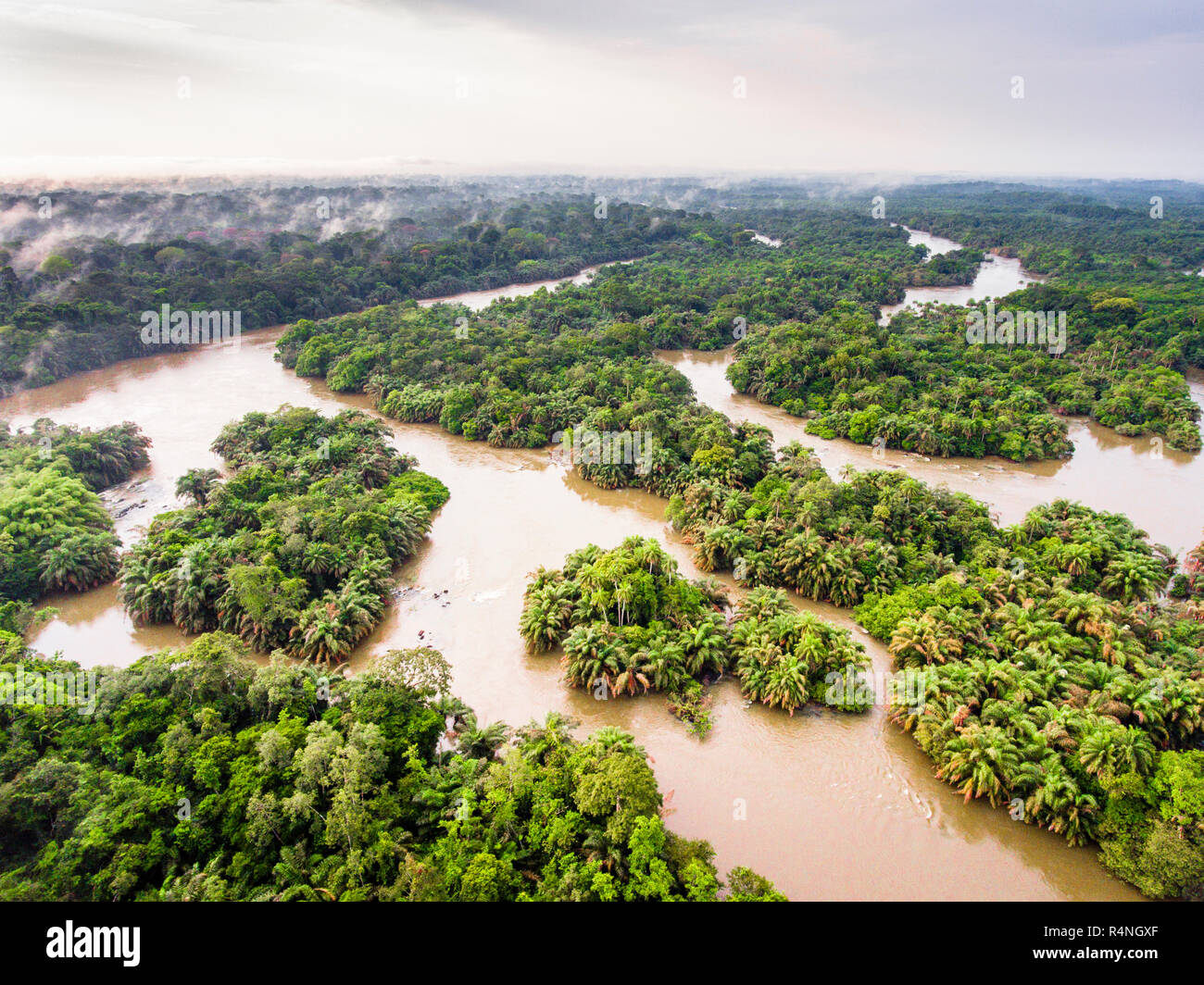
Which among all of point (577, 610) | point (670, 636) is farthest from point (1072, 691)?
point (577, 610)

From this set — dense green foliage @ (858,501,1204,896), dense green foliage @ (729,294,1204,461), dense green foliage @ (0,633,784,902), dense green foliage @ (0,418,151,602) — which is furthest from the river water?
dense green foliage @ (0,633,784,902)

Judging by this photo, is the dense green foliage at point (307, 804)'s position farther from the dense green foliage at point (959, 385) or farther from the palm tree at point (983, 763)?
the dense green foliage at point (959, 385)

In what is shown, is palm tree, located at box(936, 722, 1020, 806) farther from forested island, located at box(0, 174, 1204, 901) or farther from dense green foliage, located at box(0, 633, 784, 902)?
dense green foliage, located at box(0, 633, 784, 902)

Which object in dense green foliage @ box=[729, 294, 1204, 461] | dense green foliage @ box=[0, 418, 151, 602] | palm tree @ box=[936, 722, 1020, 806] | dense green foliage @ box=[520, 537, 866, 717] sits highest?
dense green foliage @ box=[729, 294, 1204, 461]

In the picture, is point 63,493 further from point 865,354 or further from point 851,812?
point 865,354

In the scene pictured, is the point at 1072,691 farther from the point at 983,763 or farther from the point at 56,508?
the point at 56,508

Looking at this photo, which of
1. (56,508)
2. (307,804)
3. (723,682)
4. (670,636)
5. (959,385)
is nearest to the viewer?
(307,804)
